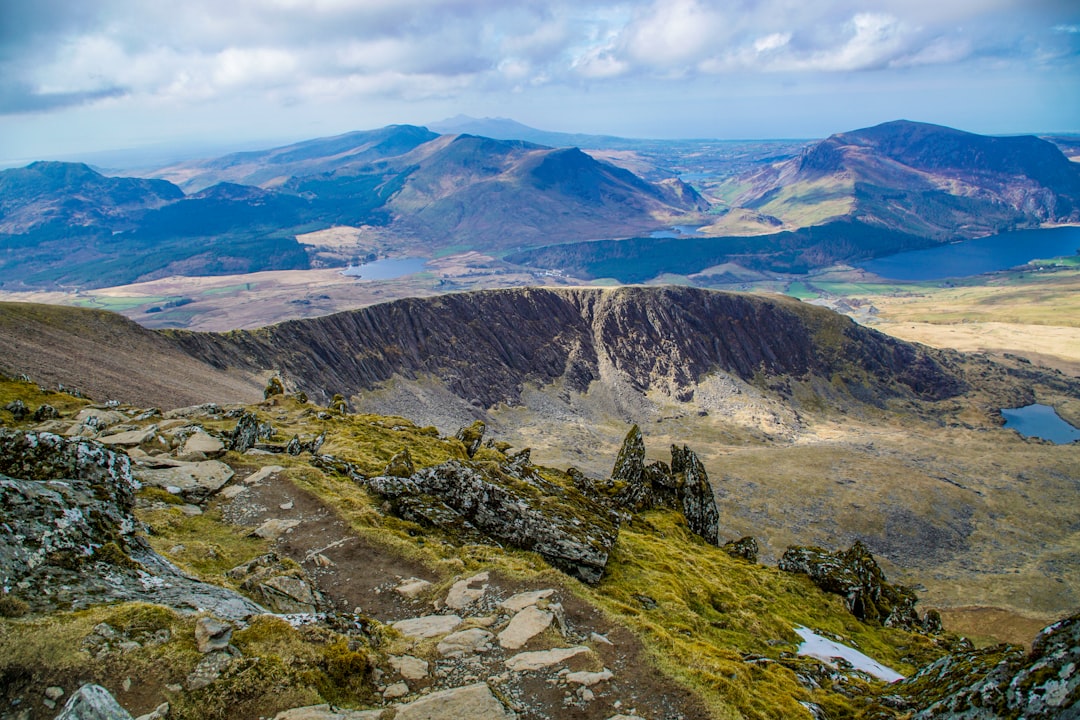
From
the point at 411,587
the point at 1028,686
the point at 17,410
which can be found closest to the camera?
the point at 1028,686

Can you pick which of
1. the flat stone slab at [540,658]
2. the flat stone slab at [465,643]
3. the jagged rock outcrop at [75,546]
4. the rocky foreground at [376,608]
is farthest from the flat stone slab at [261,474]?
the flat stone slab at [540,658]

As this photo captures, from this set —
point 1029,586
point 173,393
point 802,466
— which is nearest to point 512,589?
point 173,393

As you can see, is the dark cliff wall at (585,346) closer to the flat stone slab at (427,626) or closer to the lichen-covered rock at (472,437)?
the lichen-covered rock at (472,437)

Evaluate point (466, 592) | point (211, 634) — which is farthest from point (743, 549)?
point (211, 634)

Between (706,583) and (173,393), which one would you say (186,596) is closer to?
(706,583)

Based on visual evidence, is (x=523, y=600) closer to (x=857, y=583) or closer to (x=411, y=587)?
(x=411, y=587)

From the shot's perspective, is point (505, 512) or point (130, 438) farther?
point (130, 438)
